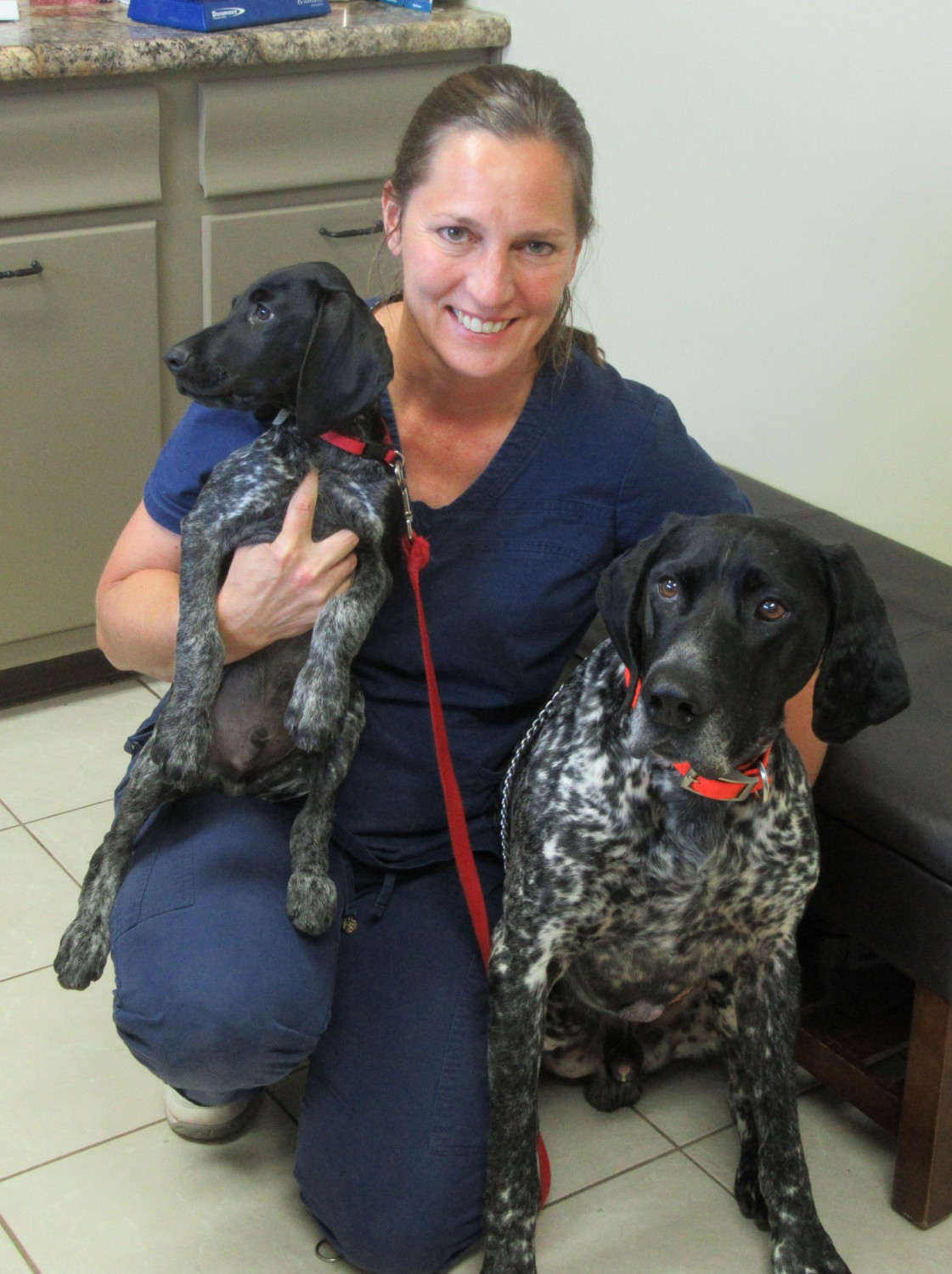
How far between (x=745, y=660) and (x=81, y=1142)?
118 centimetres

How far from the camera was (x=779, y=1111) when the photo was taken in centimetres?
196

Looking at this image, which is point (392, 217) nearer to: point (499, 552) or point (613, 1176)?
point (499, 552)

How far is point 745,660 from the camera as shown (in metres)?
1.69

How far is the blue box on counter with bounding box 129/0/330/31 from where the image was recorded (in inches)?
117

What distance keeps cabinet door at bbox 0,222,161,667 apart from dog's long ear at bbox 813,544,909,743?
1.80 m

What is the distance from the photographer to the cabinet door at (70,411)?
2918 millimetres

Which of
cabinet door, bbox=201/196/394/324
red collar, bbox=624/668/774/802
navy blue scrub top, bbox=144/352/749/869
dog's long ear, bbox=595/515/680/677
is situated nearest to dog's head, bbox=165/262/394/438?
navy blue scrub top, bbox=144/352/749/869

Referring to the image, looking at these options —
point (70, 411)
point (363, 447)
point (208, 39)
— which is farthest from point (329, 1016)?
point (208, 39)


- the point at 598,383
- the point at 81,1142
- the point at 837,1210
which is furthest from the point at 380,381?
the point at 837,1210

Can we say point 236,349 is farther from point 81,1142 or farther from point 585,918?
point 81,1142

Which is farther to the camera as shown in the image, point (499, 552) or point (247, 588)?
point (499, 552)

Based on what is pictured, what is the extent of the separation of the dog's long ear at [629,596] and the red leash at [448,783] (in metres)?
0.25

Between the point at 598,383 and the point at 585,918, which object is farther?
the point at 598,383

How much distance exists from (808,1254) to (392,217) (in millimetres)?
1469
